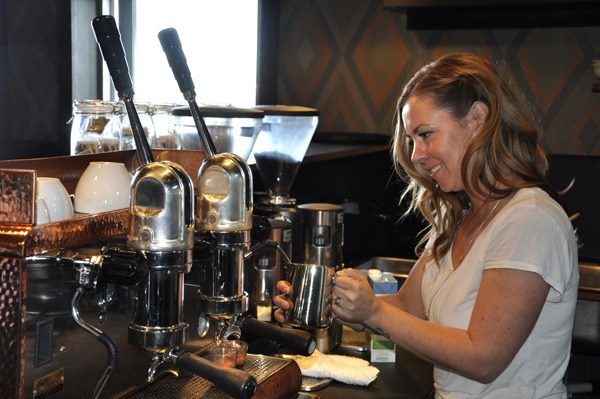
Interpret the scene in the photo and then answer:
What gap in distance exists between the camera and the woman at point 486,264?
134 cm

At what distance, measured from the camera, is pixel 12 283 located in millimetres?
860

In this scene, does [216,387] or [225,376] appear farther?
[216,387]

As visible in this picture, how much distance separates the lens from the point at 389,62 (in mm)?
4406

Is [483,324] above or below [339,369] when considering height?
above

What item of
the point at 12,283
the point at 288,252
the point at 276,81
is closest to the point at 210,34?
the point at 276,81

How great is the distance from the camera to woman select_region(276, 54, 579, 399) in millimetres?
1343

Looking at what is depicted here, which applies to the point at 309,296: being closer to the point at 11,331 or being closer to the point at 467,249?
the point at 467,249

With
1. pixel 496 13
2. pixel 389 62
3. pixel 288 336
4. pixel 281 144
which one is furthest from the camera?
pixel 389 62

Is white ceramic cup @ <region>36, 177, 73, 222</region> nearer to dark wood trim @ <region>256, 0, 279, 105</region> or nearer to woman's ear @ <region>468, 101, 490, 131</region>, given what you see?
woman's ear @ <region>468, 101, 490, 131</region>

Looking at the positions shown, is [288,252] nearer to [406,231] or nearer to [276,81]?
[406,231]

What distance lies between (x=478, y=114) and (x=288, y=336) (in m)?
0.56

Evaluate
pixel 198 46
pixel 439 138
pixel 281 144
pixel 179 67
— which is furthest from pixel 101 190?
pixel 198 46

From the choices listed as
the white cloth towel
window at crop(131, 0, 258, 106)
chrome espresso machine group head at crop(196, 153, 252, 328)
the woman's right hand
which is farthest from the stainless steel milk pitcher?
window at crop(131, 0, 258, 106)

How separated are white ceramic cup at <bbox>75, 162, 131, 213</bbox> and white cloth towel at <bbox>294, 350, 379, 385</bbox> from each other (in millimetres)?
601
